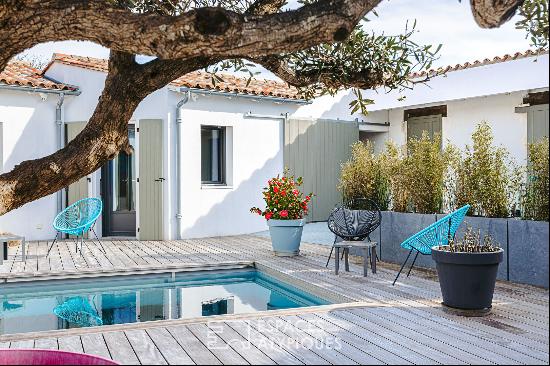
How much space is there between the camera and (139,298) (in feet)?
23.0

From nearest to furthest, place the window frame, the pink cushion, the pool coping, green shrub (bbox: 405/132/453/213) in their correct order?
the pink cushion < the pool coping < green shrub (bbox: 405/132/453/213) < the window frame

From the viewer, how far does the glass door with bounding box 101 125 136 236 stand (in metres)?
11.6

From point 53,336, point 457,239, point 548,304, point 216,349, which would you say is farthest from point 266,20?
point 457,239

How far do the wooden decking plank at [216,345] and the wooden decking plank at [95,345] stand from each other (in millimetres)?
655

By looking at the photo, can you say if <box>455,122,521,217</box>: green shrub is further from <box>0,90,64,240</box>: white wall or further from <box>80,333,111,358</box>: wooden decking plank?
<box>0,90,64,240</box>: white wall

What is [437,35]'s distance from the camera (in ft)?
15.4

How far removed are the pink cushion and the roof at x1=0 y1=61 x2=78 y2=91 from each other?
8937 millimetres

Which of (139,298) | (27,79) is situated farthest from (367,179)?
(27,79)

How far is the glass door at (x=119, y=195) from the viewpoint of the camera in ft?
38.1

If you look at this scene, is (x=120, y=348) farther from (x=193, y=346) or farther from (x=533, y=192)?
(x=533, y=192)

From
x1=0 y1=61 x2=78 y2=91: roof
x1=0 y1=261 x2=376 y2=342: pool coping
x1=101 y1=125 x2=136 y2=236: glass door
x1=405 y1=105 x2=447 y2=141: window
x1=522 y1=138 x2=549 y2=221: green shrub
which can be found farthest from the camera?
x1=405 y1=105 x2=447 y2=141: window

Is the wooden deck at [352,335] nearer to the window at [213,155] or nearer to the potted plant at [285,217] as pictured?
the potted plant at [285,217]

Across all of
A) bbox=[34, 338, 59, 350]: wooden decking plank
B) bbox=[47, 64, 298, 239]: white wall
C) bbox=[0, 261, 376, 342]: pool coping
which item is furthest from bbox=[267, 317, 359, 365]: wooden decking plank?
bbox=[47, 64, 298, 239]: white wall

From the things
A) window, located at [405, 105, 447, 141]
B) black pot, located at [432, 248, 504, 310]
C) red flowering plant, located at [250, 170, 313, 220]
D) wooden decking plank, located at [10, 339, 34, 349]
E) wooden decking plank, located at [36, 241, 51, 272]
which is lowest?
wooden decking plank, located at [10, 339, 34, 349]
